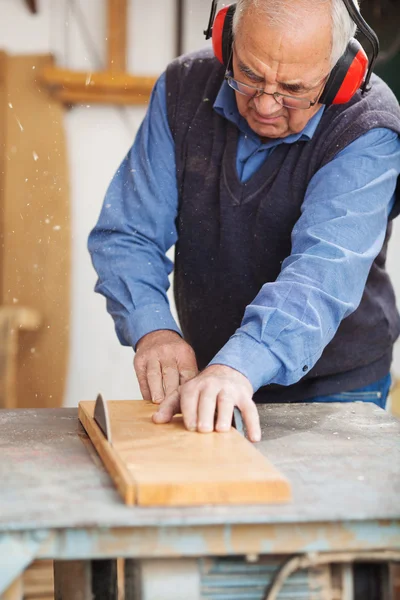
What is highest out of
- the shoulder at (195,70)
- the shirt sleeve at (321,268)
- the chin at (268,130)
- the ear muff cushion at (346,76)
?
the shoulder at (195,70)

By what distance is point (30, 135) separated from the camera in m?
3.88

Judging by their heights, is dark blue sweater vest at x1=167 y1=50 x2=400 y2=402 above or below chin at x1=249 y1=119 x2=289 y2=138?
below

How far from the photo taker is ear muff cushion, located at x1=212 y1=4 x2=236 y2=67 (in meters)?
2.01

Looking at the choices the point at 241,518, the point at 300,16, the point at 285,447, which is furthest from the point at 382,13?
the point at 241,518

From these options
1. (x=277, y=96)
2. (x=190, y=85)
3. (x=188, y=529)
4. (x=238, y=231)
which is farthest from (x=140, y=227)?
(x=188, y=529)

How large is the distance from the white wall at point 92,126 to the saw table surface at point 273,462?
2.03 m

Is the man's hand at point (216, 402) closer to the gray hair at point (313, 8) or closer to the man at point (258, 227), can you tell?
the man at point (258, 227)

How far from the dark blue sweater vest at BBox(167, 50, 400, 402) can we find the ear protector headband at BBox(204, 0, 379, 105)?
0.49 feet

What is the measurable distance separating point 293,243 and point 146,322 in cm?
41

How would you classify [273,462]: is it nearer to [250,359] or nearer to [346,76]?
[250,359]

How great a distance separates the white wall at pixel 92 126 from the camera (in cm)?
378

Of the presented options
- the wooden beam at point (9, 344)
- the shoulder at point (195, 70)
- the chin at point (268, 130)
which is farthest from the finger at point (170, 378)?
the wooden beam at point (9, 344)

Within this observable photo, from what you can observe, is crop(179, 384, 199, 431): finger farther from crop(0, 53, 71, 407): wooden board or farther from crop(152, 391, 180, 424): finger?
crop(0, 53, 71, 407): wooden board

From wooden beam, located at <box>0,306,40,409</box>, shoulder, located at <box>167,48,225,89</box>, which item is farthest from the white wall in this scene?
shoulder, located at <box>167,48,225,89</box>
